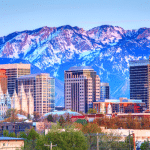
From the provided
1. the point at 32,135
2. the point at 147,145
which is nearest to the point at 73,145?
the point at 147,145

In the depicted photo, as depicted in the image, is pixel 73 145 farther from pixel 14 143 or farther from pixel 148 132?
pixel 148 132

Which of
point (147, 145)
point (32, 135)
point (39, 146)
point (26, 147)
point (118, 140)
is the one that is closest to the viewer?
point (39, 146)

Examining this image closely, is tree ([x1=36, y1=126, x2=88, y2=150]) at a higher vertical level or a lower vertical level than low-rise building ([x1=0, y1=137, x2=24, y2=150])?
higher

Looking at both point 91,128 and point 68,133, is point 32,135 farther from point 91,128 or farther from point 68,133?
point 68,133

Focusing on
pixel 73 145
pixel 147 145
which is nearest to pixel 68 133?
pixel 73 145

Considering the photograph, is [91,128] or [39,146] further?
[91,128]

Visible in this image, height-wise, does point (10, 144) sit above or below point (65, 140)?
below

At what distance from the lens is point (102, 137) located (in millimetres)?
140500

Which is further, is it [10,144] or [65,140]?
[10,144]

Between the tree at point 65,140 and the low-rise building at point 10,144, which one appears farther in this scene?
the low-rise building at point 10,144

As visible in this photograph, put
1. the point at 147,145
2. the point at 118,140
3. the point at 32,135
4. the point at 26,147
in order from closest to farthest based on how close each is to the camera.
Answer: the point at 26,147 → the point at 147,145 → the point at 118,140 → the point at 32,135

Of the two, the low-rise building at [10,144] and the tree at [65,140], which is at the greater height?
the tree at [65,140]

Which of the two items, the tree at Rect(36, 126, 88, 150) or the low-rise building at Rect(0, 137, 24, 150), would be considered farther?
the low-rise building at Rect(0, 137, 24, 150)

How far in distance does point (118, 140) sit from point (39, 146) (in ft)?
113
